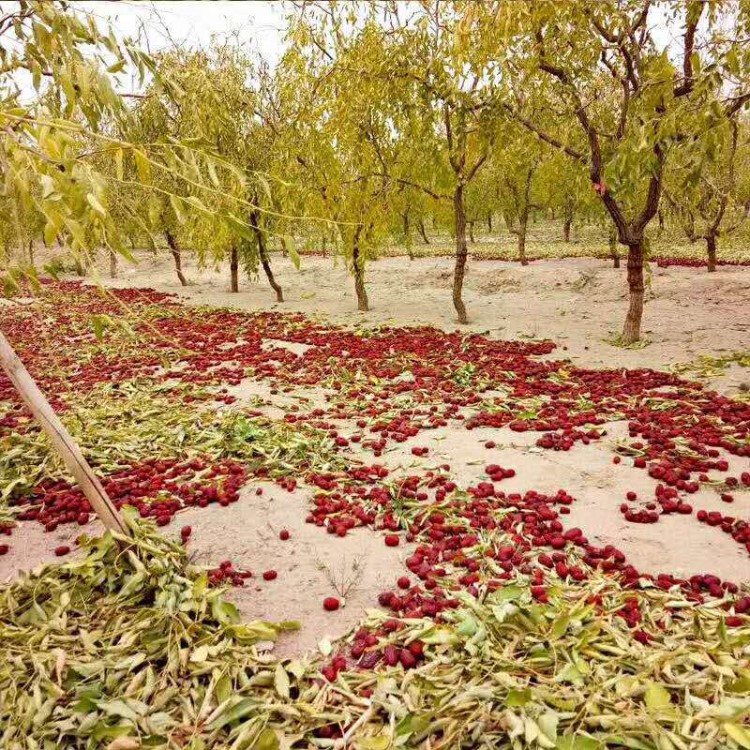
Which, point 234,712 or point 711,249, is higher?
point 711,249

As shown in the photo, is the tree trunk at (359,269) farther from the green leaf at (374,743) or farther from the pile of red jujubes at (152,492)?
the green leaf at (374,743)

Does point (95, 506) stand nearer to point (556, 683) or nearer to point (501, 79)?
point (556, 683)

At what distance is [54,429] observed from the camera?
2627 millimetres

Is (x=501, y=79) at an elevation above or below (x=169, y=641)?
above

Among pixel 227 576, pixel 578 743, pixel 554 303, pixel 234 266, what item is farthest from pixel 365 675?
pixel 234 266

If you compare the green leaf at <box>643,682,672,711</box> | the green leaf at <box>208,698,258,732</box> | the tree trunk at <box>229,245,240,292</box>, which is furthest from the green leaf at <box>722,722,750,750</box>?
the tree trunk at <box>229,245,240,292</box>

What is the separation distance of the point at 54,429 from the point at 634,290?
9.11 meters

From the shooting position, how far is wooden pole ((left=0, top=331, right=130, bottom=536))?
249 centimetres

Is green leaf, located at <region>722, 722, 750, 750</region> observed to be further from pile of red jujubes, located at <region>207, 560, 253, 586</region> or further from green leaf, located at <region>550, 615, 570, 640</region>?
pile of red jujubes, located at <region>207, 560, 253, 586</region>

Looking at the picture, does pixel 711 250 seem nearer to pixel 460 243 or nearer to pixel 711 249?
pixel 711 249

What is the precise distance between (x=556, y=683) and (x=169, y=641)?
1.89 m

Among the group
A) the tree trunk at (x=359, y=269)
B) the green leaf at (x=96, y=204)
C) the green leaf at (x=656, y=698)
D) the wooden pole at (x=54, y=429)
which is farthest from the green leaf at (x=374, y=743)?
the tree trunk at (x=359, y=269)

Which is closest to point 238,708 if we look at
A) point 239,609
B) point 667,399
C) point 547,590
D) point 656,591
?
point 239,609

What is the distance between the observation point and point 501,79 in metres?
8.69
